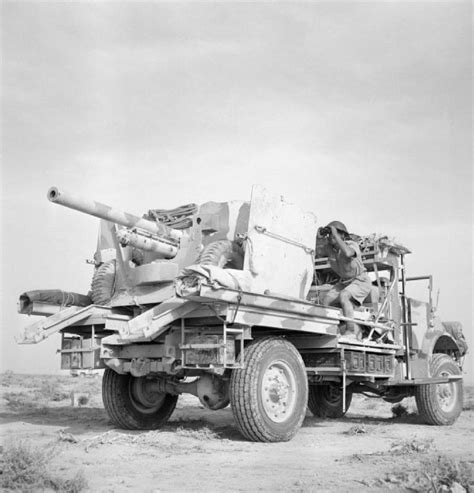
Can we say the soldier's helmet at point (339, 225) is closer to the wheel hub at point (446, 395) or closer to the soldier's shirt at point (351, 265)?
the soldier's shirt at point (351, 265)

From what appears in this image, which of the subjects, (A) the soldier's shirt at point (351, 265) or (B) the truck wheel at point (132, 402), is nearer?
(B) the truck wheel at point (132, 402)

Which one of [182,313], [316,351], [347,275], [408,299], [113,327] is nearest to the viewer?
[182,313]

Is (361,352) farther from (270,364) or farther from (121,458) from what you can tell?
(121,458)

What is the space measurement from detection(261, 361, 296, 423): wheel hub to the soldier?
202cm

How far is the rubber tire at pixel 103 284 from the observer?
34.2ft

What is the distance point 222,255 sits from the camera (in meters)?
9.57

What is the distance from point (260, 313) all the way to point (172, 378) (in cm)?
188

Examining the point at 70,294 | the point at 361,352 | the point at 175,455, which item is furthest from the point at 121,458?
the point at 361,352

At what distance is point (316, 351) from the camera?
10211mm

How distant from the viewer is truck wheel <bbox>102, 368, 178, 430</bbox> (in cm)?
1009

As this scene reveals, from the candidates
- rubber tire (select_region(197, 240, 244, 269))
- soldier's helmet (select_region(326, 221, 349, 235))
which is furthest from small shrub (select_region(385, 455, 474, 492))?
soldier's helmet (select_region(326, 221, 349, 235))

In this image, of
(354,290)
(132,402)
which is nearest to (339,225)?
(354,290)

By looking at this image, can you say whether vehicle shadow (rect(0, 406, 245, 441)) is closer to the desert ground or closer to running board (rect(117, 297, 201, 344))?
the desert ground

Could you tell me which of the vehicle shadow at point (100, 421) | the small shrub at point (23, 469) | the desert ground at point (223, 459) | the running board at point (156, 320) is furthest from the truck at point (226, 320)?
Answer: the small shrub at point (23, 469)
